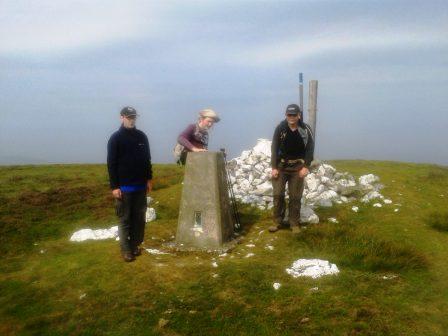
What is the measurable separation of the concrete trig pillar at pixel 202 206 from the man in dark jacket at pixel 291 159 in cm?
137

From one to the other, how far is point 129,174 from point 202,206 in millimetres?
1725

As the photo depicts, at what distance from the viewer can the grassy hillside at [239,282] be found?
17.6 ft

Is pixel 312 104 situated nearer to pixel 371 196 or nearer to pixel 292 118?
pixel 371 196

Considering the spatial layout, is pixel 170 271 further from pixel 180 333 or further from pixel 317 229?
pixel 317 229

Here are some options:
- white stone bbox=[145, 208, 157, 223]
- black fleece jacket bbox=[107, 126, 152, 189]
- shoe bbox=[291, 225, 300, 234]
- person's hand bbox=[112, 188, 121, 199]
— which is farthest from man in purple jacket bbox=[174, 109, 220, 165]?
white stone bbox=[145, 208, 157, 223]

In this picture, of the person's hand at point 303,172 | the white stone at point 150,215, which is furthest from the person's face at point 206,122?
the white stone at point 150,215

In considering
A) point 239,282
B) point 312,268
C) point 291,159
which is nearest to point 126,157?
point 239,282

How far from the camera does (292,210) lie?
895 cm

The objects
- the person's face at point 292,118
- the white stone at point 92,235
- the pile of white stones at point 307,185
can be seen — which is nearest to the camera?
the person's face at point 292,118

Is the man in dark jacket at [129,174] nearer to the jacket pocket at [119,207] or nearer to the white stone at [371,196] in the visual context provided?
the jacket pocket at [119,207]

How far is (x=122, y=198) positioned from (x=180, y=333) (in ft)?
10.2

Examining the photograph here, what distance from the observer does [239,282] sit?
6477 mm

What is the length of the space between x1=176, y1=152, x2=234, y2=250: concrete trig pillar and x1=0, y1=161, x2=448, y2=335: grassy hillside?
0.43 meters

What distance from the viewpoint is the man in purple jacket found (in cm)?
827
